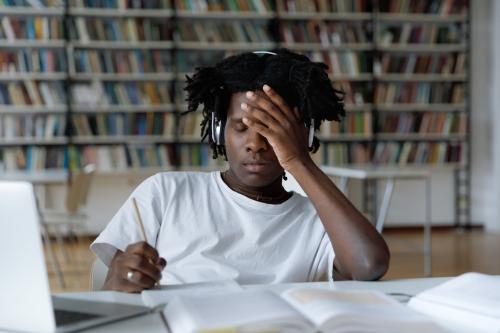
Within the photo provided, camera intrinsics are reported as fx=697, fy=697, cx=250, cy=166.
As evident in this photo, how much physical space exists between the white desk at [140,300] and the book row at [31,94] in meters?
4.75

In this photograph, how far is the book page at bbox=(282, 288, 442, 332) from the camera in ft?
2.71

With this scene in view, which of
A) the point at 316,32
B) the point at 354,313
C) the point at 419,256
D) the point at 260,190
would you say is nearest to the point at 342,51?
the point at 316,32

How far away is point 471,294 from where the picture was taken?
104 cm

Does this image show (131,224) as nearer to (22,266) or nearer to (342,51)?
(22,266)

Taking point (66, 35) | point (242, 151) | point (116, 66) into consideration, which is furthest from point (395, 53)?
point (242, 151)

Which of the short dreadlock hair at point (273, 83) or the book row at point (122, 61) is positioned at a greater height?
the book row at point (122, 61)

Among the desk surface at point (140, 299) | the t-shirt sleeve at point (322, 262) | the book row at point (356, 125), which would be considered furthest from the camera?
the book row at point (356, 125)

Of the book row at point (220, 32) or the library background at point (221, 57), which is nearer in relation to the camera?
the library background at point (221, 57)

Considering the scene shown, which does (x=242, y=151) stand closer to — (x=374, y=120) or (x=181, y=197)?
(x=181, y=197)

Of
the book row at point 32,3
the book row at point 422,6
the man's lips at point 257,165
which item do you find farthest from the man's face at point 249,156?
the book row at point 422,6

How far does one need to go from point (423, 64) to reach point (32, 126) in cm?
339

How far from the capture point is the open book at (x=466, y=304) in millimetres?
943

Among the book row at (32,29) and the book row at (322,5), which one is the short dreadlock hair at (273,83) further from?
the book row at (322,5)

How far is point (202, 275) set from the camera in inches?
51.1
